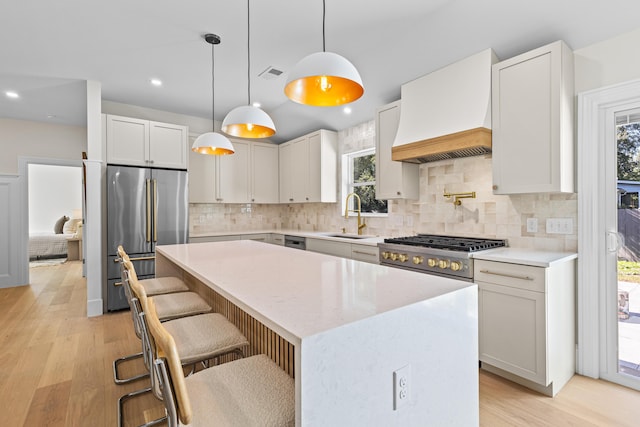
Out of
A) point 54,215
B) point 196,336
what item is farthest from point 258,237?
point 54,215

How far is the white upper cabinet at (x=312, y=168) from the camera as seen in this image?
4.45m

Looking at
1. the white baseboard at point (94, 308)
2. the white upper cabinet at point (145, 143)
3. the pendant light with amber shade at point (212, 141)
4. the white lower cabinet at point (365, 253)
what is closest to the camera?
the pendant light with amber shade at point (212, 141)

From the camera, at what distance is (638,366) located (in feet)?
6.98

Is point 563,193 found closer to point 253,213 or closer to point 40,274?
point 253,213

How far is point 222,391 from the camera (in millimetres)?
1093

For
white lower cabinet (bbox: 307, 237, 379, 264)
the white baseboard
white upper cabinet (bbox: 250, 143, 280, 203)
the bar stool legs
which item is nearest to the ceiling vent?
white upper cabinet (bbox: 250, 143, 280, 203)

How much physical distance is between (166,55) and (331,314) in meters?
3.02

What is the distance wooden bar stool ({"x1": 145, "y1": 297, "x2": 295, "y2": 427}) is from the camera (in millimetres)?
814

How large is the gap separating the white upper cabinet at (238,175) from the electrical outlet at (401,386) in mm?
4131

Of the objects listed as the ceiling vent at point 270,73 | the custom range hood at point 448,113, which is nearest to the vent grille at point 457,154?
the custom range hood at point 448,113

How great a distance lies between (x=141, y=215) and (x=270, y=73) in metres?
2.23

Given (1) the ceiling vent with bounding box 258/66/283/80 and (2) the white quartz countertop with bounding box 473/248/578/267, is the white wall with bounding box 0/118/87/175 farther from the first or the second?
(2) the white quartz countertop with bounding box 473/248/578/267

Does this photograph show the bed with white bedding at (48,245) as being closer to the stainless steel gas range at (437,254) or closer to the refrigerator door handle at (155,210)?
the refrigerator door handle at (155,210)

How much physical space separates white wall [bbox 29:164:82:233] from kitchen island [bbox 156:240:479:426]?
931 centimetres
